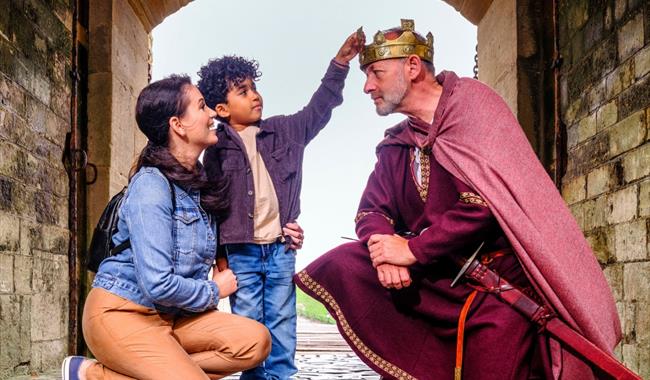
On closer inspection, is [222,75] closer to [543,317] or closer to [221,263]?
[221,263]

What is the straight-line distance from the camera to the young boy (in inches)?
136

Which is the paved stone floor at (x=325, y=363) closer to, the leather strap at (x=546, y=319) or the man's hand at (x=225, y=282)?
the man's hand at (x=225, y=282)

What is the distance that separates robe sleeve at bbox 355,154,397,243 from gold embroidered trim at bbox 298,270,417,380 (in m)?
0.26

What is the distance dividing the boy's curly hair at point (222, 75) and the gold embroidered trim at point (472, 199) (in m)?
1.45

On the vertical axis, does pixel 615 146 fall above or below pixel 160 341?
above

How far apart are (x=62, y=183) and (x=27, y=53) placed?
3.36 feet

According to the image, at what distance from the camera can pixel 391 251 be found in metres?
2.72

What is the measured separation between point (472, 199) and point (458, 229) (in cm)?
11

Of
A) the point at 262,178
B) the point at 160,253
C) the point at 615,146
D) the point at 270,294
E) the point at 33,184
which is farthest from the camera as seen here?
the point at 33,184

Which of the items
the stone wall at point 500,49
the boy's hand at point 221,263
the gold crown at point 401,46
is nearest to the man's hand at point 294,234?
the boy's hand at point 221,263

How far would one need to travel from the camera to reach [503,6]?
618 centimetres

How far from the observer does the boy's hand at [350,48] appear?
3.59 m

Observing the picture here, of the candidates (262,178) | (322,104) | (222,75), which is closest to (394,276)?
(262,178)

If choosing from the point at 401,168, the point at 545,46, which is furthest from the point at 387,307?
the point at 545,46
